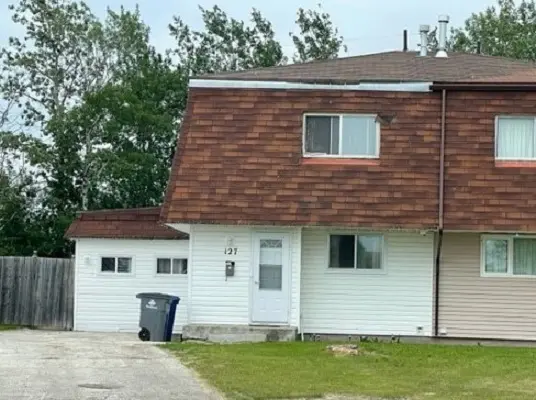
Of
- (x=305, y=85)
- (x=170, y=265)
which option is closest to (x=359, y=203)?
(x=305, y=85)

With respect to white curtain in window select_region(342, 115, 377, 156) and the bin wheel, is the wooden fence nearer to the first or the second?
the bin wheel

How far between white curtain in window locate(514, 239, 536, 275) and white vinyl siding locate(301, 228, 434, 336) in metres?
1.76

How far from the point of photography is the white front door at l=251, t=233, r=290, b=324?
23.8 metres

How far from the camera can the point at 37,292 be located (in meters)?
29.9

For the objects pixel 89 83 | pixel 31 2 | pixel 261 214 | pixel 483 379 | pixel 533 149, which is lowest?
pixel 483 379

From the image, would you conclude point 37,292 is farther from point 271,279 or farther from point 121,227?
point 271,279

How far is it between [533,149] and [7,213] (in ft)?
72.3

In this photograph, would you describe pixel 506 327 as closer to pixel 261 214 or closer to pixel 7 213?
pixel 261 214

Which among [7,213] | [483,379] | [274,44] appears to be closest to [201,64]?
[274,44]

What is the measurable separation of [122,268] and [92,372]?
36.3 ft

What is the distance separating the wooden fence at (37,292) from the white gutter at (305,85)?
7231 millimetres

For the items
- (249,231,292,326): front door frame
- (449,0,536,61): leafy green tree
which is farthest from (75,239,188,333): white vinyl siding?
(449,0,536,61): leafy green tree

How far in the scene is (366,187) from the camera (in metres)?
23.6

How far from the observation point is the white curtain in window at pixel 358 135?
2420 centimetres
